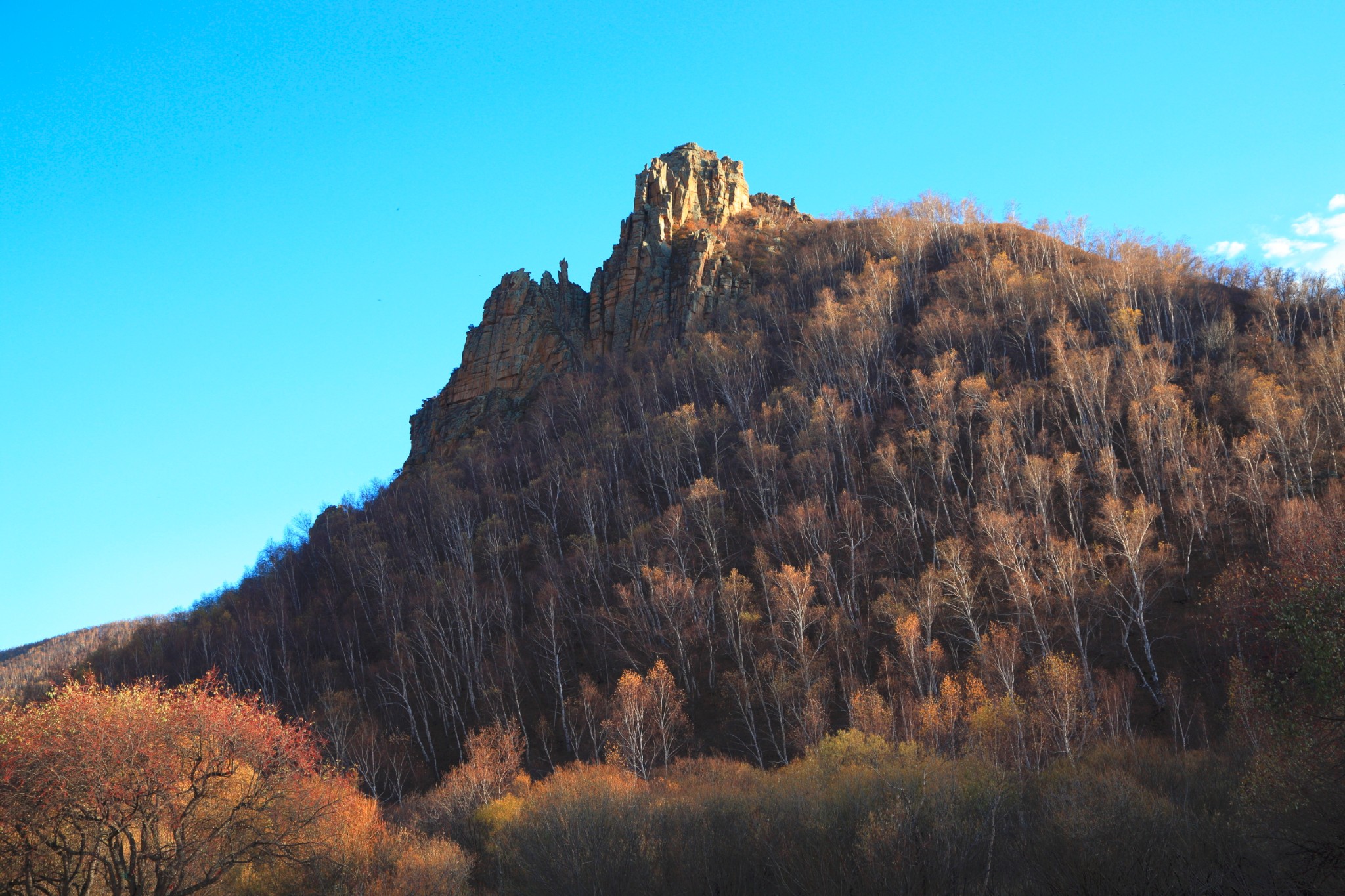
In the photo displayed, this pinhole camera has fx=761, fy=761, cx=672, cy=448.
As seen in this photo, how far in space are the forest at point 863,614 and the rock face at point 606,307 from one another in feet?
25.0

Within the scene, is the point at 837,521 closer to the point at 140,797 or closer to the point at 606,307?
the point at 140,797

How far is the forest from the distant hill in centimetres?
705

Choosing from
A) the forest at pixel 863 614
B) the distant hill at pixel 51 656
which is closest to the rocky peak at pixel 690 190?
the forest at pixel 863 614

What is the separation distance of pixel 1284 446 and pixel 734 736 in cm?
4169

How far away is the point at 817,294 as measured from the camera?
98.0 m

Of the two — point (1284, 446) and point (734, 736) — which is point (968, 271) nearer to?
point (1284, 446)

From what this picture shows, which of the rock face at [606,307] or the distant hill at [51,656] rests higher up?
the rock face at [606,307]

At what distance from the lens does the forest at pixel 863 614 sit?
26.6 metres

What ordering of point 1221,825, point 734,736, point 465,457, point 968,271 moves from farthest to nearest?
point 465,457, point 968,271, point 734,736, point 1221,825

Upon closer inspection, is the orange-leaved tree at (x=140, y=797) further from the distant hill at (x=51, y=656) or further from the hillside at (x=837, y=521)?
the distant hill at (x=51, y=656)

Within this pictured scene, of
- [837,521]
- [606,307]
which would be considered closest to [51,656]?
[606,307]

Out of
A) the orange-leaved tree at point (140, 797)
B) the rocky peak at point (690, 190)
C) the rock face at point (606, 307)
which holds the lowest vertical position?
the orange-leaved tree at point (140, 797)

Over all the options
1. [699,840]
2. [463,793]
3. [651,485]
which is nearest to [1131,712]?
[699,840]

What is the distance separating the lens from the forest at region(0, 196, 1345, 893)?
2662 centimetres
